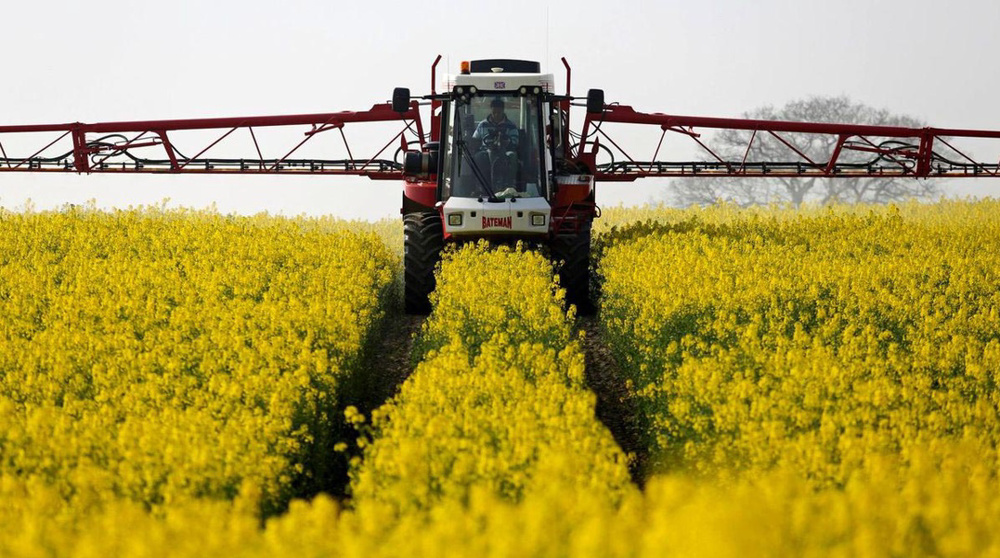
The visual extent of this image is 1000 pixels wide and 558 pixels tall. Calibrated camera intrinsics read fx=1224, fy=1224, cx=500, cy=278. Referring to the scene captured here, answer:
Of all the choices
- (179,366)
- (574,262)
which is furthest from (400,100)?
(179,366)

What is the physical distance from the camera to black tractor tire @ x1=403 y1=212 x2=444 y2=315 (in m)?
16.0

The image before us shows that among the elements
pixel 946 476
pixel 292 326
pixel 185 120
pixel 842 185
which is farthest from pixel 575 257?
pixel 842 185

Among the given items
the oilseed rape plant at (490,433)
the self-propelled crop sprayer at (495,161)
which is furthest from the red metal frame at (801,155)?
the oilseed rape plant at (490,433)

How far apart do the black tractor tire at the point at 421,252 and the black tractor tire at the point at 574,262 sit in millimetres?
1529

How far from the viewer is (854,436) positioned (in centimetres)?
728

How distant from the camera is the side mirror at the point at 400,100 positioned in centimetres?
1553

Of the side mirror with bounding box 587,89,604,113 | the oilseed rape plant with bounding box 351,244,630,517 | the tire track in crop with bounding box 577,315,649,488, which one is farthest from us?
the side mirror with bounding box 587,89,604,113

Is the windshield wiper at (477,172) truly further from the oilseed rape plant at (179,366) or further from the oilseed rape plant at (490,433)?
the oilseed rape plant at (490,433)

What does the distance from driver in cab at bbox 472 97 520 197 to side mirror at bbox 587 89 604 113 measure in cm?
106

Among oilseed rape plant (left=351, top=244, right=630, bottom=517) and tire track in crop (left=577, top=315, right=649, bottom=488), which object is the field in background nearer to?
oilseed rape plant (left=351, top=244, right=630, bottom=517)

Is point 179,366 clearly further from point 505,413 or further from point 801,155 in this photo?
point 801,155

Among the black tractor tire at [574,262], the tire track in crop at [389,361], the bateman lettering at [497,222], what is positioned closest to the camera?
the tire track in crop at [389,361]

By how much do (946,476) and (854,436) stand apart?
3.28ft

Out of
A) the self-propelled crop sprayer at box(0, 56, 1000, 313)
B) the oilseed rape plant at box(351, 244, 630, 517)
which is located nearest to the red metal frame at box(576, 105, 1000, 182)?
the self-propelled crop sprayer at box(0, 56, 1000, 313)
